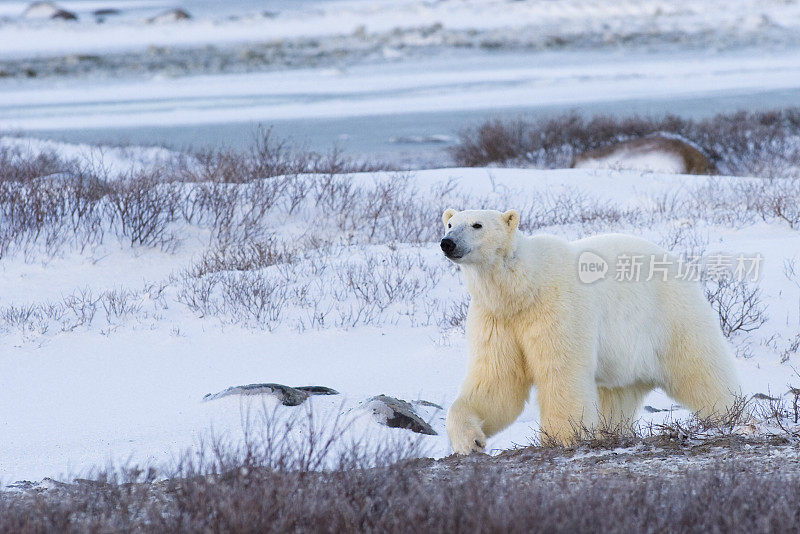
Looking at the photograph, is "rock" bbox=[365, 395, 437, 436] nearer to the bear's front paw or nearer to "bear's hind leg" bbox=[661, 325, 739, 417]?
the bear's front paw

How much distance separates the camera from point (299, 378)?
Result: 217 inches

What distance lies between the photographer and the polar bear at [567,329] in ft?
11.6

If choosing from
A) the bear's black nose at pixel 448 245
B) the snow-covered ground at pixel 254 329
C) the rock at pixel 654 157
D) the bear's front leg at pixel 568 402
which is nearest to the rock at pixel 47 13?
the rock at pixel 654 157

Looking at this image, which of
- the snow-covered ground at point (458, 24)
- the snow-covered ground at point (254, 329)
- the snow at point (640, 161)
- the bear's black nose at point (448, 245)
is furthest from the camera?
the snow-covered ground at point (458, 24)

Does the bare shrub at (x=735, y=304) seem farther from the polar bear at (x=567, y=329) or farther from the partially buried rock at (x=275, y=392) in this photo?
the partially buried rock at (x=275, y=392)

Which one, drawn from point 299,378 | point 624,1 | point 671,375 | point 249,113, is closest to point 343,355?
point 299,378

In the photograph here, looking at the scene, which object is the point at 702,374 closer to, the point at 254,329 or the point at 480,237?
the point at 480,237

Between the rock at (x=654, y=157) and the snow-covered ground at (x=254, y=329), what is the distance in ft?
13.2

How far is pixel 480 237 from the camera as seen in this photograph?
11.4 ft

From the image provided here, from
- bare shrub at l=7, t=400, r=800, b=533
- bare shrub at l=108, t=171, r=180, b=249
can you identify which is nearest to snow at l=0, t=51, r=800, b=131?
bare shrub at l=108, t=171, r=180, b=249

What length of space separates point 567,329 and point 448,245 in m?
0.57

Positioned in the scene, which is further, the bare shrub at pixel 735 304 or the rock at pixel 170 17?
→ the rock at pixel 170 17

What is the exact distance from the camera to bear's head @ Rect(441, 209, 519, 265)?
11.2 ft

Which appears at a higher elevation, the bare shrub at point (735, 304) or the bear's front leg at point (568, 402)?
the bare shrub at point (735, 304)
